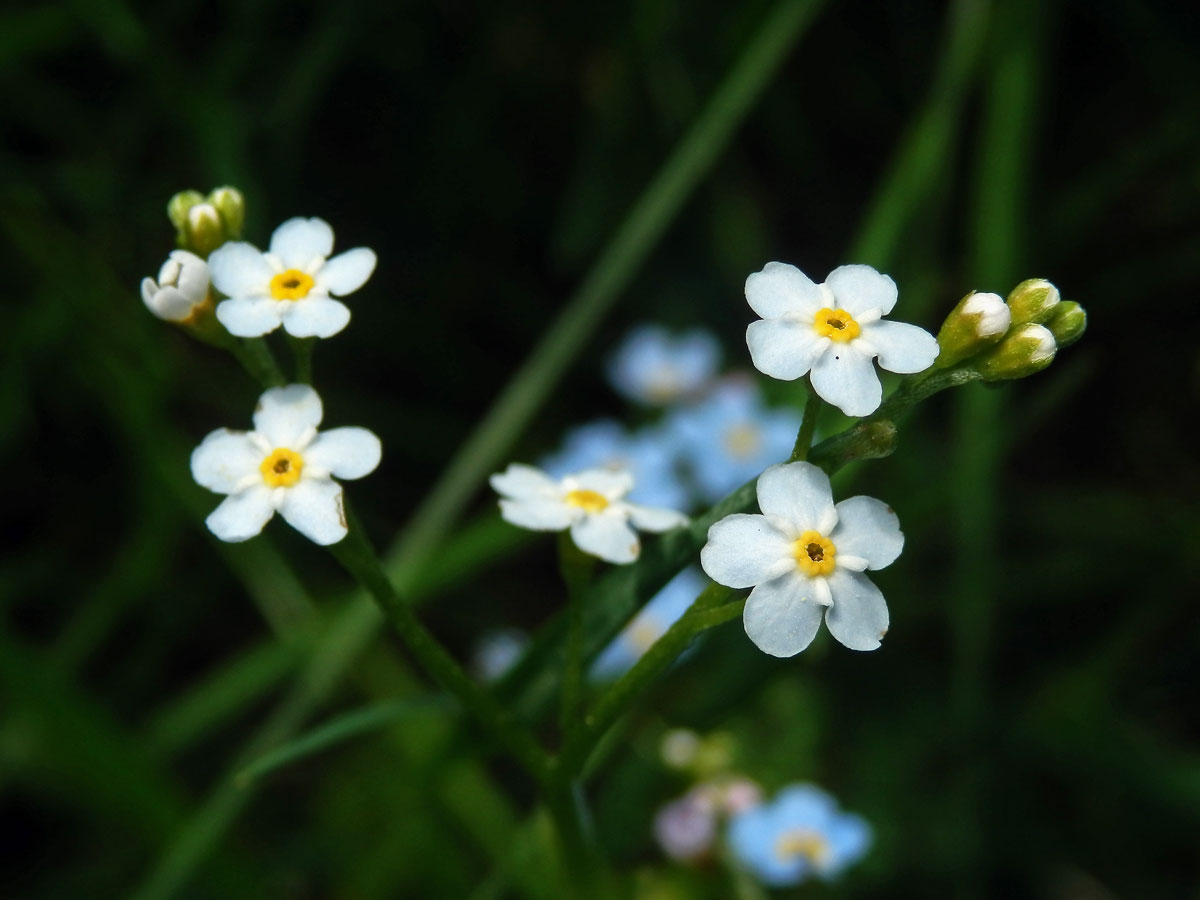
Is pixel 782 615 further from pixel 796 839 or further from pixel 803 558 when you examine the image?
pixel 796 839

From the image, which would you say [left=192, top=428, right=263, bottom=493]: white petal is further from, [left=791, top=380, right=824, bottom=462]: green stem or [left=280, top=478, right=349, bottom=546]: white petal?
[left=791, top=380, right=824, bottom=462]: green stem

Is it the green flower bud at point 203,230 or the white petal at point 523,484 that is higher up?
the green flower bud at point 203,230

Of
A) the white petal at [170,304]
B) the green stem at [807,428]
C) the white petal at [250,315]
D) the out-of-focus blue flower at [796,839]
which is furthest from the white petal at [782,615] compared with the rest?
the out-of-focus blue flower at [796,839]

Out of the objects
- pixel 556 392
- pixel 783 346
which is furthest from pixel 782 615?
pixel 556 392

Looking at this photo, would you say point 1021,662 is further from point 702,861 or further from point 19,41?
point 19,41

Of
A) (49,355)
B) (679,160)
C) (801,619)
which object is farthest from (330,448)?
(49,355)

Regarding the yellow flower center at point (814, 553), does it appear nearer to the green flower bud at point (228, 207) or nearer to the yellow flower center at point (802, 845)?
the green flower bud at point (228, 207)
